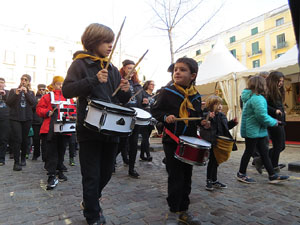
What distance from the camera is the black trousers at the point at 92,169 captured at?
2221mm

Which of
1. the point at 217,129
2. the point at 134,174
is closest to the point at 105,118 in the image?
the point at 217,129

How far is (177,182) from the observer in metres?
2.43

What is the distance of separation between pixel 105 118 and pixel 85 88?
36 cm

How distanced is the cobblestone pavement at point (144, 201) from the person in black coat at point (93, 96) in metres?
0.43

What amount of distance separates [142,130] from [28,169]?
2.65 m

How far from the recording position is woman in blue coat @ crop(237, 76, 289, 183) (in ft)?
13.1

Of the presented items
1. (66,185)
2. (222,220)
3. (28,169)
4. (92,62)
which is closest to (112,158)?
(92,62)

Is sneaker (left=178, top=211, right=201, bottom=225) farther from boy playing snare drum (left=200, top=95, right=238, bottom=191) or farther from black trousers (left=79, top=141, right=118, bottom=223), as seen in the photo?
boy playing snare drum (left=200, top=95, right=238, bottom=191)

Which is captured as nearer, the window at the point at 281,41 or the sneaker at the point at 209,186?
the sneaker at the point at 209,186

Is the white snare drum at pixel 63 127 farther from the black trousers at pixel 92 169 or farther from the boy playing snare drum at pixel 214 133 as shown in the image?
the boy playing snare drum at pixel 214 133

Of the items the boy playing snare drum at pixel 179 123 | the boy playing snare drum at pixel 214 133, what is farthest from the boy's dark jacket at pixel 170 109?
the boy playing snare drum at pixel 214 133

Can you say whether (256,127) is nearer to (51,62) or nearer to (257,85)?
(257,85)

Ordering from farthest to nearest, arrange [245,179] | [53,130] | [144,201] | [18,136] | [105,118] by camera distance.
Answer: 1. [18,136]
2. [245,179]
3. [53,130]
4. [144,201]
5. [105,118]

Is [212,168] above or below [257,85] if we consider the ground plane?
below
